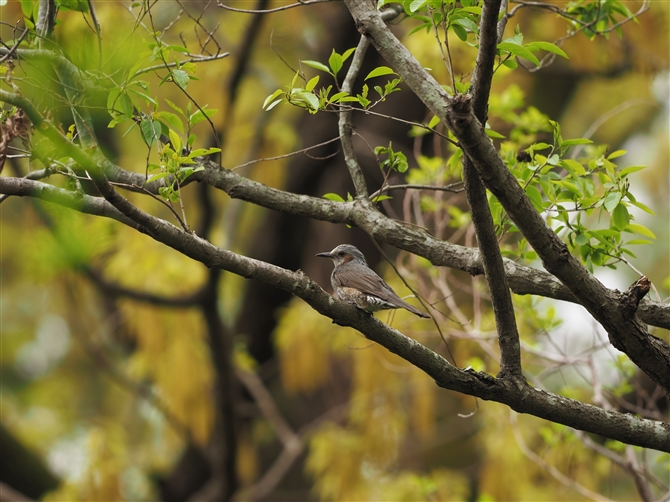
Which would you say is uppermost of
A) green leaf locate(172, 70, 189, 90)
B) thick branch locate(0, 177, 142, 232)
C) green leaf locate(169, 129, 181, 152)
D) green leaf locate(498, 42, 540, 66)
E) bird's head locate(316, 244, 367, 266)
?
bird's head locate(316, 244, 367, 266)

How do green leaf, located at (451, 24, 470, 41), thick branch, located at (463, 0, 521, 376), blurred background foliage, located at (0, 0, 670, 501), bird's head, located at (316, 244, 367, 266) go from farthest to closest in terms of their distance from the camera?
blurred background foliage, located at (0, 0, 670, 501) → bird's head, located at (316, 244, 367, 266) → green leaf, located at (451, 24, 470, 41) → thick branch, located at (463, 0, 521, 376)

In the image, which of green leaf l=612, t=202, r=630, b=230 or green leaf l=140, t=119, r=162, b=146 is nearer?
green leaf l=140, t=119, r=162, b=146

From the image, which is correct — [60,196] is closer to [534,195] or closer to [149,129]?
[149,129]

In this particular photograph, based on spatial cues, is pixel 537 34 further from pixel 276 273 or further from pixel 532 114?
pixel 276 273

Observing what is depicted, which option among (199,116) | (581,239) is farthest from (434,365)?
(199,116)

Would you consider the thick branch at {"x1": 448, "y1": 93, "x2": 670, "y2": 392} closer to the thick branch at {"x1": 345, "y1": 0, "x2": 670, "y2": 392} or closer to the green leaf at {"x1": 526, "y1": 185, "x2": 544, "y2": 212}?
the thick branch at {"x1": 345, "y1": 0, "x2": 670, "y2": 392}

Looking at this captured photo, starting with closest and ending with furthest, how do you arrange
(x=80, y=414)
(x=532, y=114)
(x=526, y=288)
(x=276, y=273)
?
(x=276, y=273) < (x=526, y=288) < (x=532, y=114) < (x=80, y=414)

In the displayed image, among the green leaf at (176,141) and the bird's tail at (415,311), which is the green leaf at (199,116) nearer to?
the green leaf at (176,141)

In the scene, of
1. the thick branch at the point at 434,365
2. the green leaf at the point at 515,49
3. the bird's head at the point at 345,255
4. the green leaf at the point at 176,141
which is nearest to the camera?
the green leaf at the point at 515,49

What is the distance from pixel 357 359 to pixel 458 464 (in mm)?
3830

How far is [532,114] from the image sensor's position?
5266mm

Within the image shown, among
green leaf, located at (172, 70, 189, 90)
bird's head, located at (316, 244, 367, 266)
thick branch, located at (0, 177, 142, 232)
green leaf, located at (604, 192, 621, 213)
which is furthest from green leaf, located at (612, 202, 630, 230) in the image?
bird's head, located at (316, 244, 367, 266)

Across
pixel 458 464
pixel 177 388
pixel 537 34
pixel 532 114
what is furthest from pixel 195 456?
pixel 537 34

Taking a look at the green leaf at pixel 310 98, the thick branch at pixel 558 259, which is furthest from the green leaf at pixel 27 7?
Answer: the thick branch at pixel 558 259
